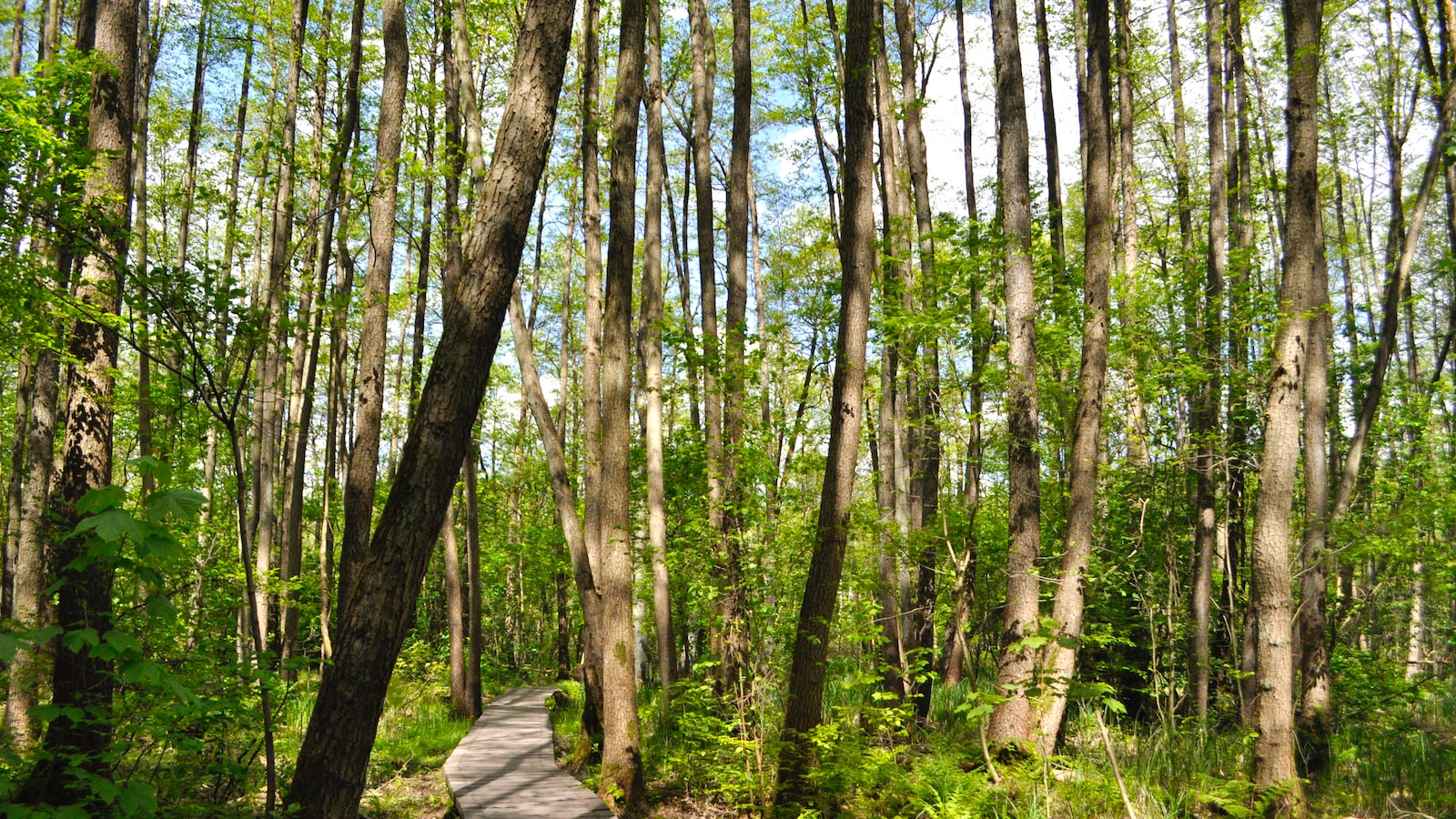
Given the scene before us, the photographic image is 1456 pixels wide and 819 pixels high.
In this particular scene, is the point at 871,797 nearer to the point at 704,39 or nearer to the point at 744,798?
the point at 744,798

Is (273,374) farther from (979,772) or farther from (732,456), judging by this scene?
(979,772)

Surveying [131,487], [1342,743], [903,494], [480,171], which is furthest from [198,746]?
[131,487]

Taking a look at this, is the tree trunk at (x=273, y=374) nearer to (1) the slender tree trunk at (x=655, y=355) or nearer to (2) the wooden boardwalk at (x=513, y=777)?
(2) the wooden boardwalk at (x=513, y=777)

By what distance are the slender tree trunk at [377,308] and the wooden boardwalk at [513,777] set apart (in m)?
2.31

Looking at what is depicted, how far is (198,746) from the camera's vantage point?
14.9 ft

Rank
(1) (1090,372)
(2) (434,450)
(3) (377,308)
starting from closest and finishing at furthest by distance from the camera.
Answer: (2) (434,450) → (1) (1090,372) → (3) (377,308)

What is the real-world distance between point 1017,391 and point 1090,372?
0.91 meters

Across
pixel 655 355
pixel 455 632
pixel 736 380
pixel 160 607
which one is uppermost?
pixel 655 355

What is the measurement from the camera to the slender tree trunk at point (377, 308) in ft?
25.6

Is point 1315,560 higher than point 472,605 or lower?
higher

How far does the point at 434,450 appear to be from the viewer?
10.9 feet

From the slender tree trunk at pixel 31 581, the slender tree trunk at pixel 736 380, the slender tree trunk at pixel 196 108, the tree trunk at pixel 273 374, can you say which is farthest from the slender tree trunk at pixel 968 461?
the slender tree trunk at pixel 196 108

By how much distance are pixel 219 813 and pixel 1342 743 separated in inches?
488

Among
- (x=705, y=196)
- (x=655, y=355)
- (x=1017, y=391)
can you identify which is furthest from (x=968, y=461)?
(x=705, y=196)
